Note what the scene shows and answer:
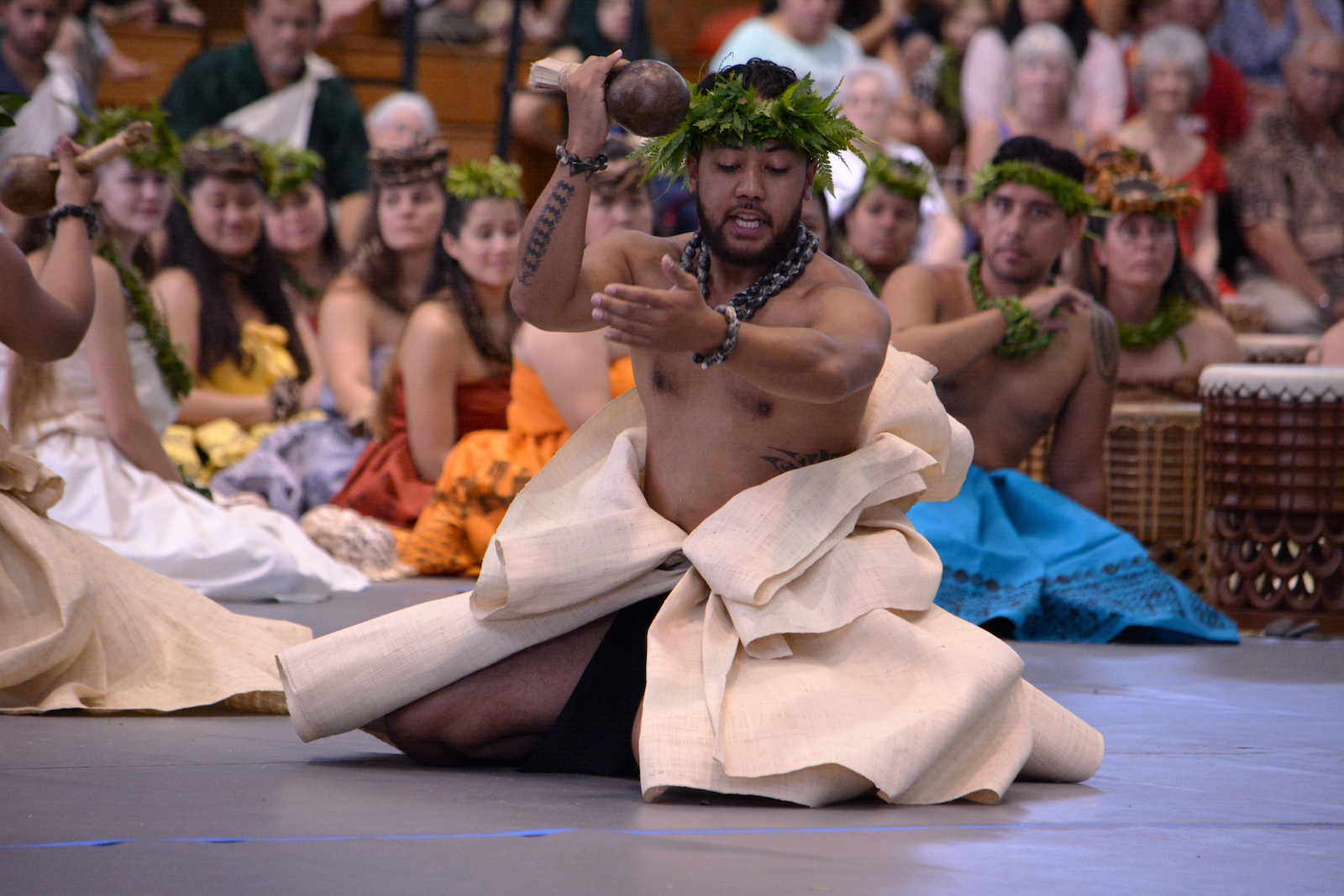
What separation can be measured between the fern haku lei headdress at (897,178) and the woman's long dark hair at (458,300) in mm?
1570

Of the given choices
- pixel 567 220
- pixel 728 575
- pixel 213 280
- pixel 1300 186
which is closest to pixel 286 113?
pixel 213 280

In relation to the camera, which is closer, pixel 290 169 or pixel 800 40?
pixel 290 169

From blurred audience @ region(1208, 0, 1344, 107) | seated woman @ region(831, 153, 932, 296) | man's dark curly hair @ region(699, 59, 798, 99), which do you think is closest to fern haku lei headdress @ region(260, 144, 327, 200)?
seated woman @ region(831, 153, 932, 296)

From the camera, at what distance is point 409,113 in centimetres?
830

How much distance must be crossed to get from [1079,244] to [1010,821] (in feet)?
13.6

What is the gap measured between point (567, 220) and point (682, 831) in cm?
100

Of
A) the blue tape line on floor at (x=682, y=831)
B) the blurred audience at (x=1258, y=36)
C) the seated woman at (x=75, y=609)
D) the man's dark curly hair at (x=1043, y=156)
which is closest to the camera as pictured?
the blue tape line on floor at (x=682, y=831)

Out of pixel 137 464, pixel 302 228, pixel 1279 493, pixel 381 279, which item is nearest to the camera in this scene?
pixel 137 464

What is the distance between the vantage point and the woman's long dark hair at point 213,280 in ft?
23.0

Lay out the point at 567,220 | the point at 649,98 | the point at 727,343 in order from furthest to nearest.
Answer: the point at 567,220
the point at 649,98
the point at 727,343

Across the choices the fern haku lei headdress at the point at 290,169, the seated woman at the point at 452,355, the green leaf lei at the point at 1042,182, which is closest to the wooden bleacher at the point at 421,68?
the fern haku lei headdress at the point at 290,169

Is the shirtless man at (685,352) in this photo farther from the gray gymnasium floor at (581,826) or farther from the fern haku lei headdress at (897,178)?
the fern haku lei headdress at (897,178)

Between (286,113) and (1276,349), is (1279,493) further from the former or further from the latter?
(286,113)

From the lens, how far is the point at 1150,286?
6.05 meters
